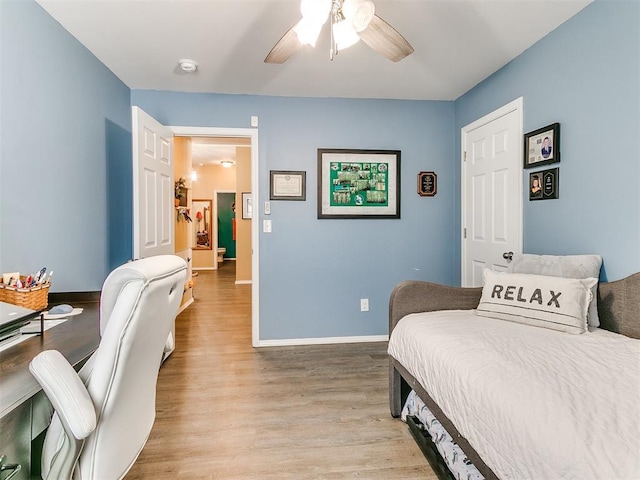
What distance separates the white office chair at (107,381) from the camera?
2.96 ft

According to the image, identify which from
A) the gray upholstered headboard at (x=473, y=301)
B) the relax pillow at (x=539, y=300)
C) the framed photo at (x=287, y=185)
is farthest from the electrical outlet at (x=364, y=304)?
the relax pillow at (x=539, y=300)

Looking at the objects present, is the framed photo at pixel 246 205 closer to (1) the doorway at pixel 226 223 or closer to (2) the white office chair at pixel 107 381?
(1) the doorway at pixel 226 223

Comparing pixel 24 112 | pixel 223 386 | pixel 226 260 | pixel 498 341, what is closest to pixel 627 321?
pixel 498 341

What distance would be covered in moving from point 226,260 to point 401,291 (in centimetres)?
936

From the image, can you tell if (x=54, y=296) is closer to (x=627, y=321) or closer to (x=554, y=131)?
(x=627, y=321)

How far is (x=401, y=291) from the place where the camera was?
2.09 metres

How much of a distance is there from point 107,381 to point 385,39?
6.05 feet

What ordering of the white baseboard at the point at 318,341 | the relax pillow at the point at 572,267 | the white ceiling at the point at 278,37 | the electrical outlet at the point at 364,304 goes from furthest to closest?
the electrical outlet at the point at 364,304, the white baseboard at the point at 318,341, the white ceiling at the point at 278,37, the relax pillow at the point at 572,267

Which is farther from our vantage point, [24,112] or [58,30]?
[58,30]

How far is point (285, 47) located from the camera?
1871mm

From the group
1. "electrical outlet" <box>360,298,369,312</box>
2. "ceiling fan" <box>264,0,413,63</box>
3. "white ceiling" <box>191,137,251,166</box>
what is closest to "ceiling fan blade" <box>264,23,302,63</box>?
"ceiling fan" <box>264,0,413,63</box>

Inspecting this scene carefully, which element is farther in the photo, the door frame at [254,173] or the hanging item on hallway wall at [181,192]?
the hanging item on hallway wall at [181,192]

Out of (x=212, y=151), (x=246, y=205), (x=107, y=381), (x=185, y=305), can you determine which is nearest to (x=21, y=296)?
(x=107, y=381)

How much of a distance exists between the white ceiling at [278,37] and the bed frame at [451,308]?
160cm
